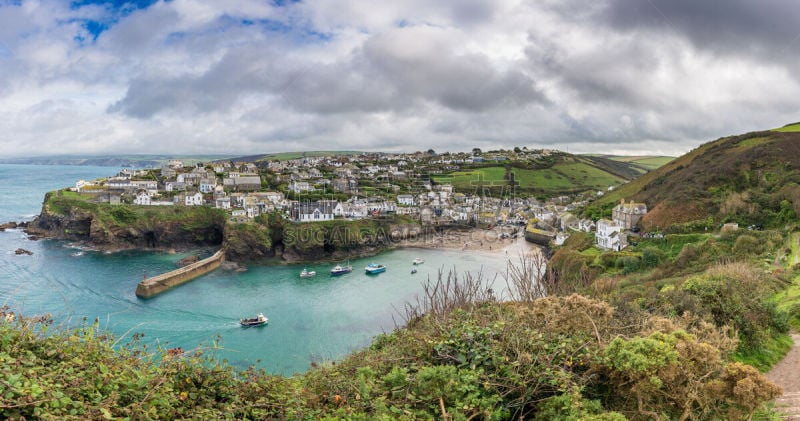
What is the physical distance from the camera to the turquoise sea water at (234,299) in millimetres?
19609

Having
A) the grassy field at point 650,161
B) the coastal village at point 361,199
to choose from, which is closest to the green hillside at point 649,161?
the grassy field at point 650,161

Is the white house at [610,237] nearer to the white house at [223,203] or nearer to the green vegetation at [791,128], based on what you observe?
the green vegetation at [791,128]

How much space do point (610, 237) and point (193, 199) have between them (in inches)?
1712

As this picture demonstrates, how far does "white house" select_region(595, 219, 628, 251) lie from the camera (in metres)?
30.6

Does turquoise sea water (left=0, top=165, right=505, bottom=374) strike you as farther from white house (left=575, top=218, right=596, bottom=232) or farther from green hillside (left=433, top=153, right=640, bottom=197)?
green hillside (left=433, top=153, right=640, bottom=197)

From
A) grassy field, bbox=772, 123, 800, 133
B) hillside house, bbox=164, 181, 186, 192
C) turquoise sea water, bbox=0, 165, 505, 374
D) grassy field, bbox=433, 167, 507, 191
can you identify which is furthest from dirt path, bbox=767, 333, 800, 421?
grassy field, bbox=433, 167, 507, 191

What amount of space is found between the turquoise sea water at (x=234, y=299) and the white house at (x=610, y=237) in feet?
28.7

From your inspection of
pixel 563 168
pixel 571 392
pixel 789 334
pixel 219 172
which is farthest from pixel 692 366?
pixel 563 168

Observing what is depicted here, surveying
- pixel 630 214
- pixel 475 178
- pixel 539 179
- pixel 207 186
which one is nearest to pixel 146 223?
pixel 207 186

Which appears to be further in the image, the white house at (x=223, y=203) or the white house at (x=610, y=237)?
the white house at (x=223, y=203)

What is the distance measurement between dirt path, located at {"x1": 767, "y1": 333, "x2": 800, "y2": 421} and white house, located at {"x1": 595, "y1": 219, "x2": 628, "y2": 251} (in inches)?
897

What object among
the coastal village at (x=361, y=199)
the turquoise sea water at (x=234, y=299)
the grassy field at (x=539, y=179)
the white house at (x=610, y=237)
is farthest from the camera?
the grassy field at (x=539, y=179)

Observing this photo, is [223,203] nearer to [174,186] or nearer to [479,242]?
[174,186]

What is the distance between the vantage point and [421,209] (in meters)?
55.3
